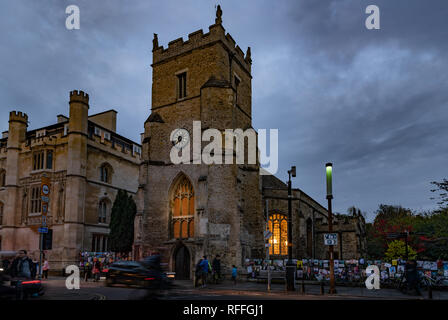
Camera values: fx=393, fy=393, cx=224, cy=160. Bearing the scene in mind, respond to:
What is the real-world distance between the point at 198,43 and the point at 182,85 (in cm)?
318

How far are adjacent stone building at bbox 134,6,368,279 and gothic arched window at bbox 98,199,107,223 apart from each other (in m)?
10.5

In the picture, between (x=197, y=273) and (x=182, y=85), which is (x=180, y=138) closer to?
(x=182, y=85)

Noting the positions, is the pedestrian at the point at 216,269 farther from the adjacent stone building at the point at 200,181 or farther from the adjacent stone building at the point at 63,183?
the adjacent stone building at the point at 63,183

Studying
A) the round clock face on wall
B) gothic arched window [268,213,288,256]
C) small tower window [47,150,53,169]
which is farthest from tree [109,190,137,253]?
gothic arched window [268,213,288,256]

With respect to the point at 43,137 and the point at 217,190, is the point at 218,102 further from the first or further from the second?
the point at 43,137

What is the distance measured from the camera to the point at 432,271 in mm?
19234

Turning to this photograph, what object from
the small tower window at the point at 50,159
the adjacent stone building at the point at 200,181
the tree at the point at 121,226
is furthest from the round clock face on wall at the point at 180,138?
the small tower window at the point at 50,159

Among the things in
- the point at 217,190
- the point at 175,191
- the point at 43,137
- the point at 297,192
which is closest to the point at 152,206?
the point at 175,191

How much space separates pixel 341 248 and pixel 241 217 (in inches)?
584

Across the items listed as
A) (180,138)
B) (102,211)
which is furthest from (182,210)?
(102,211)

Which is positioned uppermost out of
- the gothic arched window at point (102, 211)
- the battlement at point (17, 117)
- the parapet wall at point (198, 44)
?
the parapet wall at point (198, 44)

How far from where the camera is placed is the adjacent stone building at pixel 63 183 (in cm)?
3203

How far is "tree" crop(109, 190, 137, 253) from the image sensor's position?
32.8 metres

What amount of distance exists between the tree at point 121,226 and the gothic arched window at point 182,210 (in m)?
8.51
